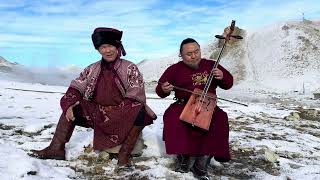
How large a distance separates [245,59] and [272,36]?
22.4 feet

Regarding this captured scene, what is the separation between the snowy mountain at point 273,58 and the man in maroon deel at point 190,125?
37659mm

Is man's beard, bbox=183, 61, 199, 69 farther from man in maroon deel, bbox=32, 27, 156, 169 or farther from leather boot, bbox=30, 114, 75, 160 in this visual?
leather boot, bbox=30, 114, 75, 160

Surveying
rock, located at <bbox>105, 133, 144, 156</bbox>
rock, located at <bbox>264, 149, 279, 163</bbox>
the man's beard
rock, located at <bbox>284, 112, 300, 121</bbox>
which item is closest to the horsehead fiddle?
the man's beard

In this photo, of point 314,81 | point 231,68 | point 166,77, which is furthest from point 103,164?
point 231,68

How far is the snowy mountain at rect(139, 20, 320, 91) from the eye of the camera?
153ft

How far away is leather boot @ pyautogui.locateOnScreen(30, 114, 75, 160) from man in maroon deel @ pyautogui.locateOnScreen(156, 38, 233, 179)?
109cm

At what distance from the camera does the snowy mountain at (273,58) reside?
46703mm

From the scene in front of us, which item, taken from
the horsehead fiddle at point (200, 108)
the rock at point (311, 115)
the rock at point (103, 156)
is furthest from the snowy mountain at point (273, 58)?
the rock at point (103, 156)

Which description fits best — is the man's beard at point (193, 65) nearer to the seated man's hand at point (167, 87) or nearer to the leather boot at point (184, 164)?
the seated man's hand at point (167, 87)

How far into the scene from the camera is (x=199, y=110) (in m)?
5.21

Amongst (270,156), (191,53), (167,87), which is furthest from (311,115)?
(167,87)

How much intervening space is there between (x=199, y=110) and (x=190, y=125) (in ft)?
0.64

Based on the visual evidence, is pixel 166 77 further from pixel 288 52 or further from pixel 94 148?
pixel 288 52

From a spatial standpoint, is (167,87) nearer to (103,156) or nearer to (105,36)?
(105,36)
